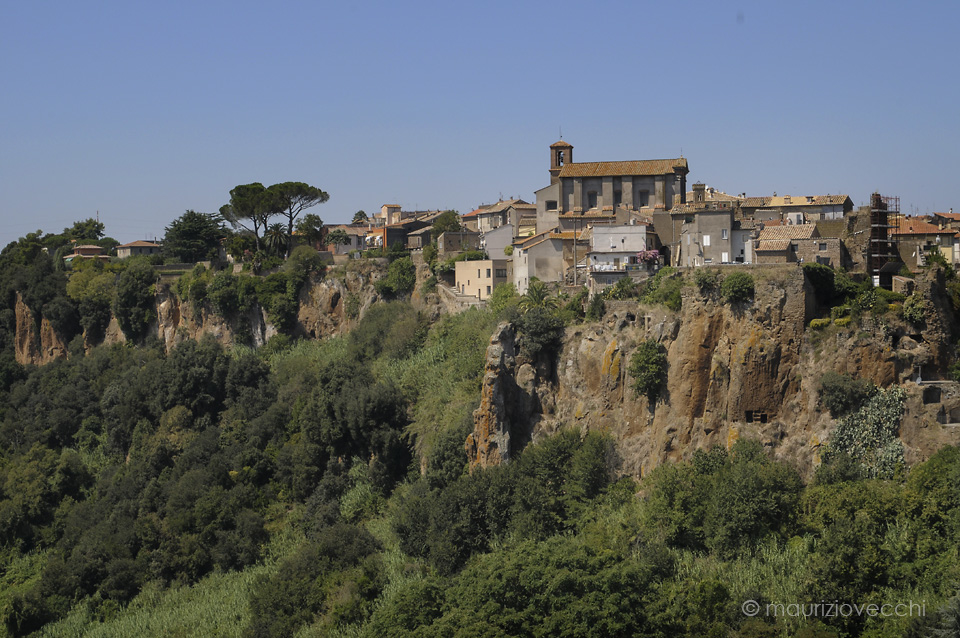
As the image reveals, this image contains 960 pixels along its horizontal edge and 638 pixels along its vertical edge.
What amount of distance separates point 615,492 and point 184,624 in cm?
1844

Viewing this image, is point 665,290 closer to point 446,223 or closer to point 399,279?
point 399,279

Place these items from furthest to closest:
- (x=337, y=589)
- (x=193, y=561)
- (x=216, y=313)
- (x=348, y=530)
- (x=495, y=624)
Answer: (x=216, y=313) < (x=193, y=561) < (x=348, y=530) < (x=337, y=589) < (x=495, y=624)

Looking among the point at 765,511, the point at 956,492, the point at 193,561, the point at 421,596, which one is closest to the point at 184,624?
the point at 193,561

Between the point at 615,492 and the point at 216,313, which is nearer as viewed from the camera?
the point at 615,492

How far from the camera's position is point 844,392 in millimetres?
38938

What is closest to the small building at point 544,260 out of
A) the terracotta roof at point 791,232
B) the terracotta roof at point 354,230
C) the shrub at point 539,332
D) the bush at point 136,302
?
the shrub at point 539,332

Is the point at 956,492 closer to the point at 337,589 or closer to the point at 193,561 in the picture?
the point at 337,589

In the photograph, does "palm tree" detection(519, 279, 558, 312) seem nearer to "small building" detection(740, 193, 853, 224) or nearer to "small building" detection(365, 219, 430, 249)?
"small building" detection(740, 193, 853, 224)

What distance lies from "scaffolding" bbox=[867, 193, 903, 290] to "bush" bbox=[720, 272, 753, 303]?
549cm

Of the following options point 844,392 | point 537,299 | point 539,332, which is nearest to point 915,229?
point 844,392

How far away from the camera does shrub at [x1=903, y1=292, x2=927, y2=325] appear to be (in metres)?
39.4

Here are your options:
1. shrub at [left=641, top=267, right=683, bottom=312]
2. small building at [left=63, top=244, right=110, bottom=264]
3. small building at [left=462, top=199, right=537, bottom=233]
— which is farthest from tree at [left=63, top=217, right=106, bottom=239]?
shrub at [left=641, top=267, right=683, bottom=312]

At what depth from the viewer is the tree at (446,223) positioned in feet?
241

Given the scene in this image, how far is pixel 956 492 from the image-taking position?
117 ft
